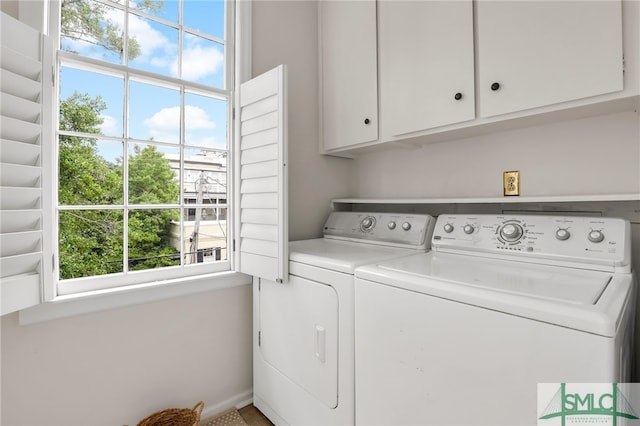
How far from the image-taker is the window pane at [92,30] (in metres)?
1.35

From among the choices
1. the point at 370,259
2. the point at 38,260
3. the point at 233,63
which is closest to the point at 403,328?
the point at 370,259

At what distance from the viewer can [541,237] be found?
121 cm

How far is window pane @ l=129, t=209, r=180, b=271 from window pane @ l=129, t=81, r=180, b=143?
39 centimetres

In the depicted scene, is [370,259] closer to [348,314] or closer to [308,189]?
[348,314]

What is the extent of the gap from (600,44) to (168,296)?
2.05 metres

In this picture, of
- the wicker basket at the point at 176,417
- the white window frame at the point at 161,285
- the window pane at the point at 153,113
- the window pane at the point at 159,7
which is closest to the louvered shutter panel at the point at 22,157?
the white window frame at the point at 161,285

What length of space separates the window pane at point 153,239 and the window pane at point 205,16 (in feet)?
3.38

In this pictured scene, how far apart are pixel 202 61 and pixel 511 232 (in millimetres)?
1791

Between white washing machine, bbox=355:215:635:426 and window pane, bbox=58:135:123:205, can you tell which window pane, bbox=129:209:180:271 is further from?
white washing machine, bbox=355:215:635:426

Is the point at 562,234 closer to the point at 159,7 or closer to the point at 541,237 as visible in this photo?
the point at 541,237

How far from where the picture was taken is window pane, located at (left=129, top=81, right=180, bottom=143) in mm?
1518

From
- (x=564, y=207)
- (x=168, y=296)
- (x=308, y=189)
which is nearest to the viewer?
(x=564, y=207)

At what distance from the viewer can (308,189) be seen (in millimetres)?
2076

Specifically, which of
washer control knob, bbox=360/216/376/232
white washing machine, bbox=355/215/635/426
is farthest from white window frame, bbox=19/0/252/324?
white washing machine, bbox=355/215/635/426
